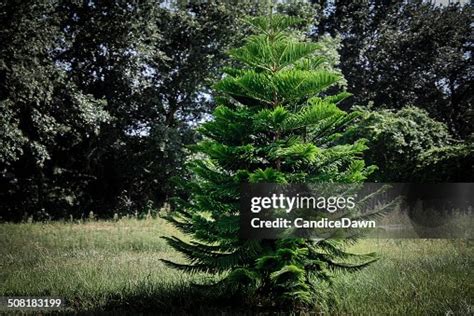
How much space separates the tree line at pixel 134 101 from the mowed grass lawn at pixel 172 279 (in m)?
6.01

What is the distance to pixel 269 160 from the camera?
4.35 m

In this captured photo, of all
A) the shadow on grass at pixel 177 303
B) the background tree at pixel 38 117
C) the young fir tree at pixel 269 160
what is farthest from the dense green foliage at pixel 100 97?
the shadow on grass at pixel 177 303

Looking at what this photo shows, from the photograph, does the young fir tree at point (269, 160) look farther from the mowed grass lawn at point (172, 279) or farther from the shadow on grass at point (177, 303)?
the mowed grass lawn at point (172, 279)

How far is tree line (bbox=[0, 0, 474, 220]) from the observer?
546 inches

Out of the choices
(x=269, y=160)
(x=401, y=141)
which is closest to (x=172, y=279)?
(x=269, y=160)

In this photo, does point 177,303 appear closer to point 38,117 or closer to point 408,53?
point 38,117

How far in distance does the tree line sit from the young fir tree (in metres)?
8.97

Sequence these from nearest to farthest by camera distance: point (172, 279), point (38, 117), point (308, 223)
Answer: point (308, 223), point (172, 279), point (38, 117)

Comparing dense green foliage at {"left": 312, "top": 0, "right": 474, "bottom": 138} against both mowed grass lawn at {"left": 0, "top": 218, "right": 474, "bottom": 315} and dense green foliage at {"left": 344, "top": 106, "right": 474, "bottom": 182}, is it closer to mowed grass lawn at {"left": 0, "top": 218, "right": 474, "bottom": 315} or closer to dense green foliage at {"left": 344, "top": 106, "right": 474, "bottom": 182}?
dense green foliage at {"left": 344, "top": 106, "right": 474, "bottom": 182}

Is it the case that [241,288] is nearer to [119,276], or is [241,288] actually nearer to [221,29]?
[119,276]

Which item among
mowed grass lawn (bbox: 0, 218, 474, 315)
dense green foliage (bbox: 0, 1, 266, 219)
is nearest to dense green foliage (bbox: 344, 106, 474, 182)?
dense green foliage (bbox: 0, 1, 266, 219)

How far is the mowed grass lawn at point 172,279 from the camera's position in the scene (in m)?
4.26

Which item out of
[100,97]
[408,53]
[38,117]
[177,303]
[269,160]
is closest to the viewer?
[269,160]

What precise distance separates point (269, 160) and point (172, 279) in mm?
2190
